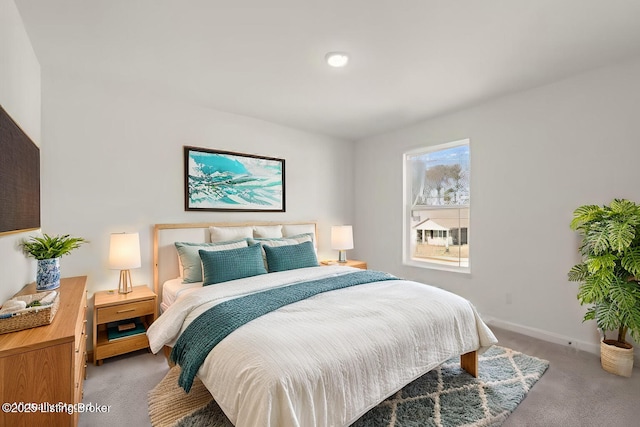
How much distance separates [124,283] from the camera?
2748 millimetres

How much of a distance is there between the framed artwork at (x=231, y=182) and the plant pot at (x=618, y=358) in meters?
3.46

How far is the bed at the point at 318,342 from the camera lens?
135cm

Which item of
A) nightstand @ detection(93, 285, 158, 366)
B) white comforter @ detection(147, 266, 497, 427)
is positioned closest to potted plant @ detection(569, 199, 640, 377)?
white comforter @ detection(147, 266, 497, 427)

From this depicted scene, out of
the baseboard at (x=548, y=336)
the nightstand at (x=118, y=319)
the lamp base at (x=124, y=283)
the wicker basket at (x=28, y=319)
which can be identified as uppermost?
the wicker basket at (x=28, y=319)

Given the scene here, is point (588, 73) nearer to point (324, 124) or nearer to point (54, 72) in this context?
point (324, 124)

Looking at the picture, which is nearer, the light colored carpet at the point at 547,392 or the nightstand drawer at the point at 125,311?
the light colored carpet at the point at 547,392

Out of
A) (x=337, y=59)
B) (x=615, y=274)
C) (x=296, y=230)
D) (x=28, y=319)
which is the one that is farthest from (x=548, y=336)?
(x=28, y=319)

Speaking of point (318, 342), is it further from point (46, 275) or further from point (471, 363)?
point (46, 275)

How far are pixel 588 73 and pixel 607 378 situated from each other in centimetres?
253

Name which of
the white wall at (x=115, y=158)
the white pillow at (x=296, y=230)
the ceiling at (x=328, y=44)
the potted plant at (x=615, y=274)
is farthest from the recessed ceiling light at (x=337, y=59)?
the potted plant at (x=615, y=274)

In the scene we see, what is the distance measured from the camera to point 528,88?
9.91 ft

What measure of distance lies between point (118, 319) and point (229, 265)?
981 mm

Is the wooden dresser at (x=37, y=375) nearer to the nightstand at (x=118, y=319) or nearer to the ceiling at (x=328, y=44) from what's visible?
the nightstand at (x=118, y=319)

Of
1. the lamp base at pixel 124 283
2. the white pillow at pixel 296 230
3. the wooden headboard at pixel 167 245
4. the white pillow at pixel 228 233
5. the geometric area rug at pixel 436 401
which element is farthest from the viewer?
the white pillow at pixel 296 230
